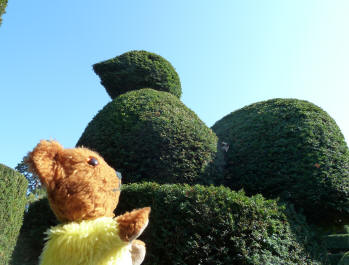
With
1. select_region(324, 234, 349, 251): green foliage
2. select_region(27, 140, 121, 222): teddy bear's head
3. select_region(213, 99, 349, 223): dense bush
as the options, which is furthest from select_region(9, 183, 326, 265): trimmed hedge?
select_region(324, 234, 349, 251): green foliage

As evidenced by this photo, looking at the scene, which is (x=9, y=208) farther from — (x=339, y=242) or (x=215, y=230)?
(x=339, y=242)

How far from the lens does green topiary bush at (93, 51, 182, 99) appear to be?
7812mm

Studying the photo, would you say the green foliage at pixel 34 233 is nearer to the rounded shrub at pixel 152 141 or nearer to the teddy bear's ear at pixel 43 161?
the rounded shrub at pixel 152 141

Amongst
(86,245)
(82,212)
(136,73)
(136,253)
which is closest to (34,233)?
(136,253)

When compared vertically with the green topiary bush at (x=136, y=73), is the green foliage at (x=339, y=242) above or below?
below

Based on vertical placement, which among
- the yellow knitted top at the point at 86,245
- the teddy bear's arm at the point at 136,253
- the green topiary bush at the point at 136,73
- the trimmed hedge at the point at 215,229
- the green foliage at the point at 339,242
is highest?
the green topiary bush at the point at 136,73

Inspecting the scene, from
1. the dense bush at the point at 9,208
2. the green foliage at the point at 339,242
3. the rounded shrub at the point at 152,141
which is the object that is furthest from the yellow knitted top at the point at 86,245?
the green foliage at the point at 339,242

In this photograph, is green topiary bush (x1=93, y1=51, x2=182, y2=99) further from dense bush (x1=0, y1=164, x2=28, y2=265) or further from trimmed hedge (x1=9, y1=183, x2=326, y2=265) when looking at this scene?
dense bush (x1=0, y1=164, x2=28, y2=265)

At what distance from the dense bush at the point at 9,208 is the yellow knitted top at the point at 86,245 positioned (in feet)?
7.45

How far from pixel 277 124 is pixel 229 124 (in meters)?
1.31

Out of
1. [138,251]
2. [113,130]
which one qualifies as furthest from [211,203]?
[113,130]

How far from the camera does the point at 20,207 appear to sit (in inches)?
182

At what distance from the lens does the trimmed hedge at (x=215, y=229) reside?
13.8ft

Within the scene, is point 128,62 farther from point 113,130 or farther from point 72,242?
point 72,242
